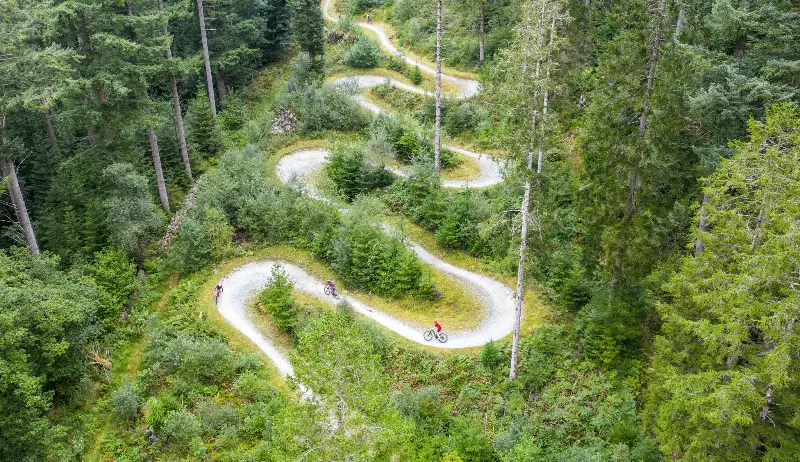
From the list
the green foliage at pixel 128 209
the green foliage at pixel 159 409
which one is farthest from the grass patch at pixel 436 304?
the green foliage at pixel 159 409

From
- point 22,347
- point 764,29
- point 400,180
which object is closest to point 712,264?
point 764,29

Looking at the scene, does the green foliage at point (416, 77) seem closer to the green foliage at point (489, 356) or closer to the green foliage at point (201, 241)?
the green foliage at point (201, 241)

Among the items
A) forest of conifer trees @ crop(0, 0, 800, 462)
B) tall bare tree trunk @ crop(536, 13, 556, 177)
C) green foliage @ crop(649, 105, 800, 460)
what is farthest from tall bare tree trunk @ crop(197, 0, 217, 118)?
green foliage @ crop(649, 105, 800, 460)

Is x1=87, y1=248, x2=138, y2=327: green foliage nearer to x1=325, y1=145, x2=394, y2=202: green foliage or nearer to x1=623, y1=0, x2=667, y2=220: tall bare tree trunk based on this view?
x1=325, y1=145, x2=394, y2=202: green foliage

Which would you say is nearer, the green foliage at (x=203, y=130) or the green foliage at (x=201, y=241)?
the green foliage at (x=201, y=241)

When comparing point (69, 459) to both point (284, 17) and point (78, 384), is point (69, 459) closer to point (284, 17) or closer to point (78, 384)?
point (78, 384)

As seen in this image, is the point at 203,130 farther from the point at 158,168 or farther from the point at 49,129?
the point at 49,129
